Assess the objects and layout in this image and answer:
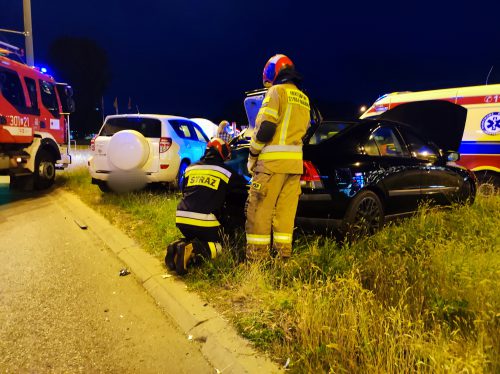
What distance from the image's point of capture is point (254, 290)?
3229mm

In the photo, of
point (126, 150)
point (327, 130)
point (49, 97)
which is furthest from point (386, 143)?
point (49, 97)

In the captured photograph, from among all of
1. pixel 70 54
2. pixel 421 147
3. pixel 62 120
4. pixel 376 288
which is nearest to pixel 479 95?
pixel 421 147

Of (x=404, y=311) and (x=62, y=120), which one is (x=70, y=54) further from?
(x=404, y=311)

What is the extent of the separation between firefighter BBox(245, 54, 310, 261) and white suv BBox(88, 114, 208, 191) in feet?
12.5

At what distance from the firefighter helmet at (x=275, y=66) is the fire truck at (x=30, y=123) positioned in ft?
21.8

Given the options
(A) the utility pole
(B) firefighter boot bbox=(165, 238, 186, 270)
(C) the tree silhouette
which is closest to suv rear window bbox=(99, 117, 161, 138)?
(B) firefighter boot bbox=(165, 238, 186, 270)

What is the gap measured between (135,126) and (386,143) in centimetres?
494

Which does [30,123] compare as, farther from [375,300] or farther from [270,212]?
[375,300]

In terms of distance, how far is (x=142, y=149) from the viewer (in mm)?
6941

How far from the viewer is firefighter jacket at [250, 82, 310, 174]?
354 cm

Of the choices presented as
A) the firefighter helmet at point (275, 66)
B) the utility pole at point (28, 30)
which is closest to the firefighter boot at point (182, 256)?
the firefighter helmet at point (275, 66)

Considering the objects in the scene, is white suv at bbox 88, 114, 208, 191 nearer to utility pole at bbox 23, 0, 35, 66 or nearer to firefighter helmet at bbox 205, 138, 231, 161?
firefighter helmet at bbox 205, 138, 231, 161

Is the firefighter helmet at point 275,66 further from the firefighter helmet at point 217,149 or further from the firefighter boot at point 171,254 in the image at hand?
the firefighter boot at point 171,254

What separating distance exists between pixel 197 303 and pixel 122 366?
31.3 inches
